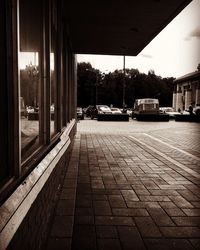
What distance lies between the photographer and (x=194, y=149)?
33.0ft

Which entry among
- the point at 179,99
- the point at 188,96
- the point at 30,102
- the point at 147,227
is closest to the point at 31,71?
the point at 30,102

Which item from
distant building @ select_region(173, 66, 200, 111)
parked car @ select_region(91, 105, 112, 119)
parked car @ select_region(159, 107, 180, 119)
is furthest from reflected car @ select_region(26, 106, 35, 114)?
distant building @ select_region(173, 66, 200, 111)

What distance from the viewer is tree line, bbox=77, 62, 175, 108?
207 ft

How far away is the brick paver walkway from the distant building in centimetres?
4129

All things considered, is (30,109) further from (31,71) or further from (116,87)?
(116,87)

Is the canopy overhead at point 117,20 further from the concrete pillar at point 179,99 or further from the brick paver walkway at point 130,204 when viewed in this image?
the concrete pillar at point 179,99

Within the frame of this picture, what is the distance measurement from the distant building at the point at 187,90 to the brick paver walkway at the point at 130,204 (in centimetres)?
4129

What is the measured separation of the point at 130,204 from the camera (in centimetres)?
466

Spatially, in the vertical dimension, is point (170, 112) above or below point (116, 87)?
below

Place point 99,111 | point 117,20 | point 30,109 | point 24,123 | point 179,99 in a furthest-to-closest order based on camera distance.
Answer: point 179,99
point 99,111
point 117,20
point 30,109
point 24,123

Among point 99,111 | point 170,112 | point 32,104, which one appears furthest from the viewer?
point 170,112

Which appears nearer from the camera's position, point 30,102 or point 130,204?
point 30,102

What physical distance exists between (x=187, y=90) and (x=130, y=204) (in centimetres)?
5348

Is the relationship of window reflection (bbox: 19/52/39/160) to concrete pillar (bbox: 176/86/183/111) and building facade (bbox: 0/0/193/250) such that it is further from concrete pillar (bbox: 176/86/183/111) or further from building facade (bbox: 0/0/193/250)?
concrete pillar (bbox: 176/86/183/111)
